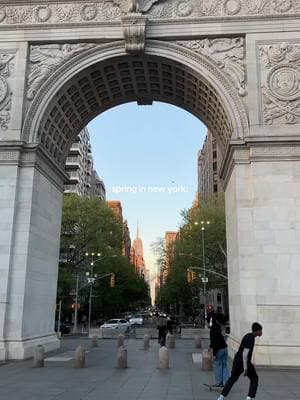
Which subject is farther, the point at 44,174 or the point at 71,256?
the point at 71,256

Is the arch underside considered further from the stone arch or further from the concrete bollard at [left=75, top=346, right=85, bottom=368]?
the concrete bollard at [left=75, top=346, right=85, bottom=368]

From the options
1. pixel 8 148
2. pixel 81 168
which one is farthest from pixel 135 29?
pixel 81 168

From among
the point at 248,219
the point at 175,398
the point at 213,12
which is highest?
the point at 213,12

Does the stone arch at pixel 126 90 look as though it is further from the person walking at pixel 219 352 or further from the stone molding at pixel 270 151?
the person walking at pixel 219 352

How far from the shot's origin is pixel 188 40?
23.8 meters

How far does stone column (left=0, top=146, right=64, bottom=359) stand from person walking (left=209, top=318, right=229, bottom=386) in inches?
413

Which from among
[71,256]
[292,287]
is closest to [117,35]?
[292,287]

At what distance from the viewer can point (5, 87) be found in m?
23.7

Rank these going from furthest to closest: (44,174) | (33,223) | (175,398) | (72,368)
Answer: (44,174), (33,223), (72,368), (175,398)

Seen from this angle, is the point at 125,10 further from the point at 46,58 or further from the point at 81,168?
the point at 81,168

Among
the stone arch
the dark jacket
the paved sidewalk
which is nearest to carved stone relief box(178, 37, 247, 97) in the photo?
the stone arch

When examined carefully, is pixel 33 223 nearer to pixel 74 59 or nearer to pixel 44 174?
pixel 44 174

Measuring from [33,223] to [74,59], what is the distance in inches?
351

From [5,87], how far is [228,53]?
1176 centimetres
